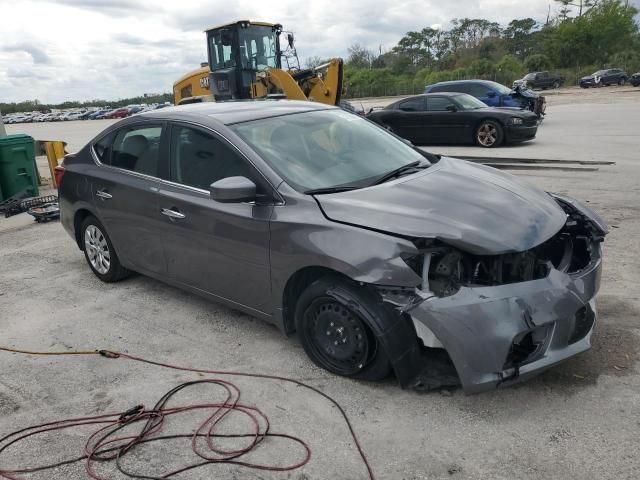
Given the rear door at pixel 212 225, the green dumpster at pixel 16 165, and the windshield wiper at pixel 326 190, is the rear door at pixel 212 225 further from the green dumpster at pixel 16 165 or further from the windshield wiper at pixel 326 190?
the green dumpster at pixel 16 165

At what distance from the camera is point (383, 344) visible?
3088mm

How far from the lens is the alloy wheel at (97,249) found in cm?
525

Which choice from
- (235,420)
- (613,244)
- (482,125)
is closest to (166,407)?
(235,420)

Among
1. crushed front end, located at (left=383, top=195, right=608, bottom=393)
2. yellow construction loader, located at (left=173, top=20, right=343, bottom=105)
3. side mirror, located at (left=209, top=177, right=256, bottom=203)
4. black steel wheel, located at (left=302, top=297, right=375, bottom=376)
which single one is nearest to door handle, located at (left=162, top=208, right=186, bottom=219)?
side mirror, located at (left=209, top=177, right=256, bottom=203)

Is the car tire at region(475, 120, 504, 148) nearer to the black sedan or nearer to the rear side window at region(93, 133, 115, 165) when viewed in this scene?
the black sedan

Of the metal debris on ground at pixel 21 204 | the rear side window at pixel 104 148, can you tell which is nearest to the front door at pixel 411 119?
the metal debris on ground at pixel 21 204

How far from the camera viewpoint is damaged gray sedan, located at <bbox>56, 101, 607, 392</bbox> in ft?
9.68

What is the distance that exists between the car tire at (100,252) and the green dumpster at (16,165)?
5073 millimetres

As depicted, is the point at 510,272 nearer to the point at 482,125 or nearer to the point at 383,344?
the point at 383,344

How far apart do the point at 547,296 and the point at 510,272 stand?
0.81 ft

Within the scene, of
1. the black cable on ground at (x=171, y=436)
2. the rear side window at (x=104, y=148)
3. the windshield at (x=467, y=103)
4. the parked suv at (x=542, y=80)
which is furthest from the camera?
the parked suv at (x=542, y=80)

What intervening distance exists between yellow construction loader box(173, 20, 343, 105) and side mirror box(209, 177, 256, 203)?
10697 millimetres

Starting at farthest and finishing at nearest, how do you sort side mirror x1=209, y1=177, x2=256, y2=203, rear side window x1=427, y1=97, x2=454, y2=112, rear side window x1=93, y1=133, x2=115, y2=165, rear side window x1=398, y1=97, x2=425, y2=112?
rear side window x1=398, y1=97, x2=425, y2=112, rear side window x1=427, y1=97, x2=454, y2=112, rear side window x1=93, y1=133, x2=115, y2=165, side mirror x1=209, y1=177, x2=256, y2=203

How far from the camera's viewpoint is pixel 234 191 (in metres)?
3.49
